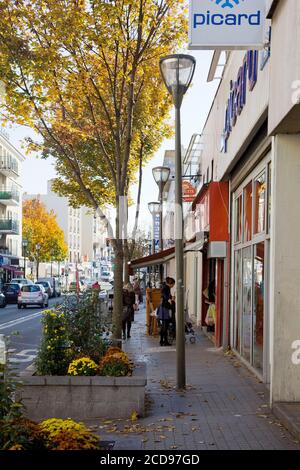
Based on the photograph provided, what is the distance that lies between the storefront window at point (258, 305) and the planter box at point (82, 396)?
315 cm

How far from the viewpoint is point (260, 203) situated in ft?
35.4

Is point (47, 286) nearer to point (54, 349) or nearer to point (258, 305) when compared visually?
point (258, 305)

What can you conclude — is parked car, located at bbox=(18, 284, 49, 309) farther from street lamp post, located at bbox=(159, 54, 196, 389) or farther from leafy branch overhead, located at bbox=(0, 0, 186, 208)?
street lamp post, located at bbox=(159, 54, 196, 389)

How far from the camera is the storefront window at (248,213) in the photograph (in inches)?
474

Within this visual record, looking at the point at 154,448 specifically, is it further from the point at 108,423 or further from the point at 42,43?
the point at 42,43

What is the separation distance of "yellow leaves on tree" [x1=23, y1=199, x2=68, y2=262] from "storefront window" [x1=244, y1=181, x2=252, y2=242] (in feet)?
215

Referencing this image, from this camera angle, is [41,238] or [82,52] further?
[41,238]

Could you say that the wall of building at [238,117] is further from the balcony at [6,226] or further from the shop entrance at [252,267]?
the balcony at [6,226]

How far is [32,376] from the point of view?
820 centimetres

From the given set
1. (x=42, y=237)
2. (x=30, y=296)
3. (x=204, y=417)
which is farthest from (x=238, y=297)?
(x=42, y=237)

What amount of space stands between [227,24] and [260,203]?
3498 mm

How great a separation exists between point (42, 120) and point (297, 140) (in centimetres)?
654

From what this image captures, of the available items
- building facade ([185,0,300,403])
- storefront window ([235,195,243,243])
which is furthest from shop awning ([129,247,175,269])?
storefront window ([235,195,243,243])

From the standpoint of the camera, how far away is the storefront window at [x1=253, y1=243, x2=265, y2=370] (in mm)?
→ 10500
